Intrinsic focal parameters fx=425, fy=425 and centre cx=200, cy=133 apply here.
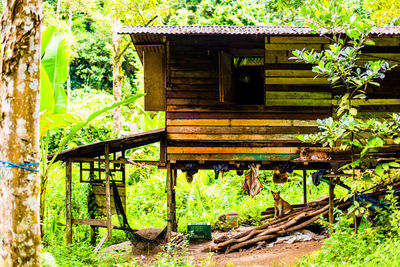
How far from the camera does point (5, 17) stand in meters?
4.23

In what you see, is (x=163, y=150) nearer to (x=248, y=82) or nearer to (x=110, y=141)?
(x=110, y=141)

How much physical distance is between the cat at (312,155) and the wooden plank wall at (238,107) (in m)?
0.18

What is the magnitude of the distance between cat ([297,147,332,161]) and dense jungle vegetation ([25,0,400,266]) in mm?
1632

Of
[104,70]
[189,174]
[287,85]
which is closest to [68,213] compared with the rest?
[189,174]

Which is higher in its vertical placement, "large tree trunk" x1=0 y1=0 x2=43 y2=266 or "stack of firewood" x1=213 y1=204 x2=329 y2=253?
"large tree trunk" x1=0 y1=0 x2=43 y2=266

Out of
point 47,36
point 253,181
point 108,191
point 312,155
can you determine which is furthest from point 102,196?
point 312,155

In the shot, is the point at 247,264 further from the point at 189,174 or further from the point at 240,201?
the point at 240,201

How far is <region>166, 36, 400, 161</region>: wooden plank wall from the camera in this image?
9547 millimetres

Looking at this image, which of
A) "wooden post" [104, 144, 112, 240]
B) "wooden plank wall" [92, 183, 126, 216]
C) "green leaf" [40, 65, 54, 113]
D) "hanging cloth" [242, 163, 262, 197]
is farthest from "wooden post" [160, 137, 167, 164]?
"green leaf" [40, 65, 54, 113]

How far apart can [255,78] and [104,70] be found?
49.6 feet

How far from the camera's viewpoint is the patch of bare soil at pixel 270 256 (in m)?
8.48

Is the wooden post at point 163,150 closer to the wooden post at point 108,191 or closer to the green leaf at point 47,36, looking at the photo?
the wooden post at point 108,191

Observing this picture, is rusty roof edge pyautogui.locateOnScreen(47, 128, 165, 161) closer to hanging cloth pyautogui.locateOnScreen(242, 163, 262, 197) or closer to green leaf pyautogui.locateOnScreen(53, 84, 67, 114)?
hanging cloth pyautogui.locateOnScreen(242, 163, 262, 197)

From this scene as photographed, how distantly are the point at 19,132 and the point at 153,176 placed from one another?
11.6 m
